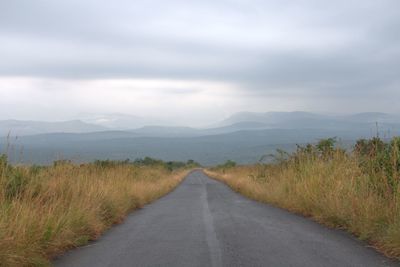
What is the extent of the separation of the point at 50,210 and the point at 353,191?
→ 681cm

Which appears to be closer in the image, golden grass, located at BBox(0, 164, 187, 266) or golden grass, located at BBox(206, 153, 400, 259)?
golden grass, located at BBox(0, 164, 187, 266)

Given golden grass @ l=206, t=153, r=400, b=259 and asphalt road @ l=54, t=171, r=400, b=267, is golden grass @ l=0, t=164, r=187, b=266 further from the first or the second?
golden grass @ l=206, t=153, r=400, b=259

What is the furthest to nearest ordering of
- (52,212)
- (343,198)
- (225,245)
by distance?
1. (343,198)
2. (52,212)
3. (225,245)

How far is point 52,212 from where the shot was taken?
945cm

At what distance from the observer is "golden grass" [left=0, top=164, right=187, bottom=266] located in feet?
24.0

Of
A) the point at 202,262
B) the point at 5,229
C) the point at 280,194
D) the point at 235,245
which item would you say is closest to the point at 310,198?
the point at 280,194

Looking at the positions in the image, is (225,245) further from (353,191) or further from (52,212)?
(353,191)

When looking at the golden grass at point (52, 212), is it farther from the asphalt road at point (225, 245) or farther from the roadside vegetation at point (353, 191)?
the roadside vegetation at point (353, 191)

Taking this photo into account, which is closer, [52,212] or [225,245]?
[225,245]

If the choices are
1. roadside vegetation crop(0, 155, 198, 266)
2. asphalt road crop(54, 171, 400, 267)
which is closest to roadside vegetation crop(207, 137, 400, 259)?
asphalt road crop(54, 171, 400, 267)

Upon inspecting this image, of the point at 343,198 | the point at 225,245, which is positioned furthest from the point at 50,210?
the point at 343,198

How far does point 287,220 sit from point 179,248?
443 cm

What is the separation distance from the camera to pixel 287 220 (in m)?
12.1

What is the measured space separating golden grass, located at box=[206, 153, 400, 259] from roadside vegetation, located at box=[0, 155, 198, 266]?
515 centimetres
